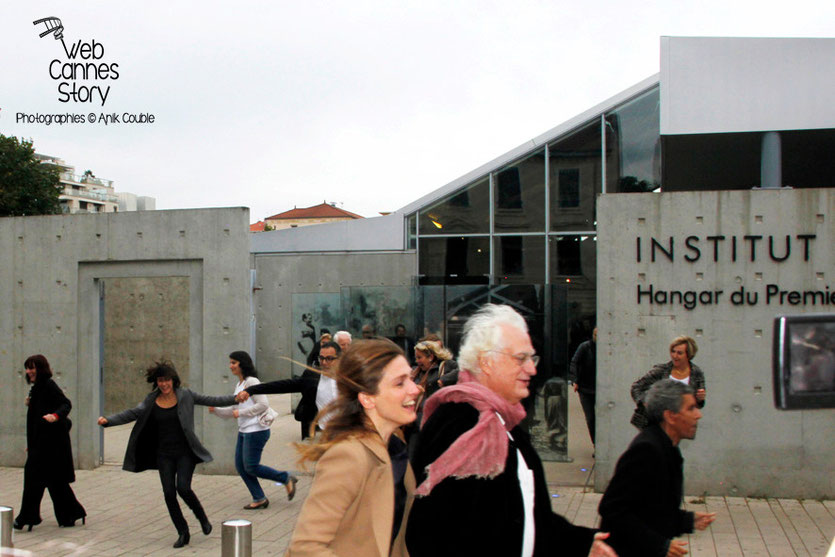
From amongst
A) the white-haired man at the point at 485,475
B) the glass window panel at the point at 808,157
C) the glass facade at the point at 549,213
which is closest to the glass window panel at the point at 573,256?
the glass facade at the point at 549,213

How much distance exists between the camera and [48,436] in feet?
27.8

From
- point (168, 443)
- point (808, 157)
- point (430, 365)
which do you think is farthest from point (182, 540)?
point (808, 157)

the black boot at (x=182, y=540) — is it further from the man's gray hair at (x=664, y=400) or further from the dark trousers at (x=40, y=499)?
the man's gray hair at (x=664, y=400)

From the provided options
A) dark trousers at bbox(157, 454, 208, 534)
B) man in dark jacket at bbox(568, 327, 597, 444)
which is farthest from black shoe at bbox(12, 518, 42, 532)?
man in dark jacket at bbox(568, 327, 597, 444)

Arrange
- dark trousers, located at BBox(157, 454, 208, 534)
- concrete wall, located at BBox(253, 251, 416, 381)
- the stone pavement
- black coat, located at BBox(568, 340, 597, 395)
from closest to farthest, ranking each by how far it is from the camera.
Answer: the stone pavement < dark trousers, located at BBox(157, 454, 208, 534) < black coat, located at BBox(568, 340, 597, 395) < concrete wall, located at BBox(253, 251, 416, 381)

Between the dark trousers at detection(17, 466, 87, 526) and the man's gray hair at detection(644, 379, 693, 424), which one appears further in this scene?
the dark trousers at detection(17, 466, 87, 526)

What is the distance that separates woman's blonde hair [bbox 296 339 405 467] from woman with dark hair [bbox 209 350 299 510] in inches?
222

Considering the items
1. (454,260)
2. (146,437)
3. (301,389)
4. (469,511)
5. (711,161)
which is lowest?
(146,437)

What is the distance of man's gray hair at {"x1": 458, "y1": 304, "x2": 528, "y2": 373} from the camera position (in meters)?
3.44

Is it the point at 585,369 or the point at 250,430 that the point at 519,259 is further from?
the point at 250,430

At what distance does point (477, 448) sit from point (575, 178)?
16825 millimetres

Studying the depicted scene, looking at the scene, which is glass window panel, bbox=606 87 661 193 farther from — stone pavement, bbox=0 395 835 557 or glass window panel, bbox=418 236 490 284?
stone pavement, bbox=0 395 835 557

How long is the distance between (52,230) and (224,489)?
4235 mm

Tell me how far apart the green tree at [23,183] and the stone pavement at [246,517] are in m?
34.7
